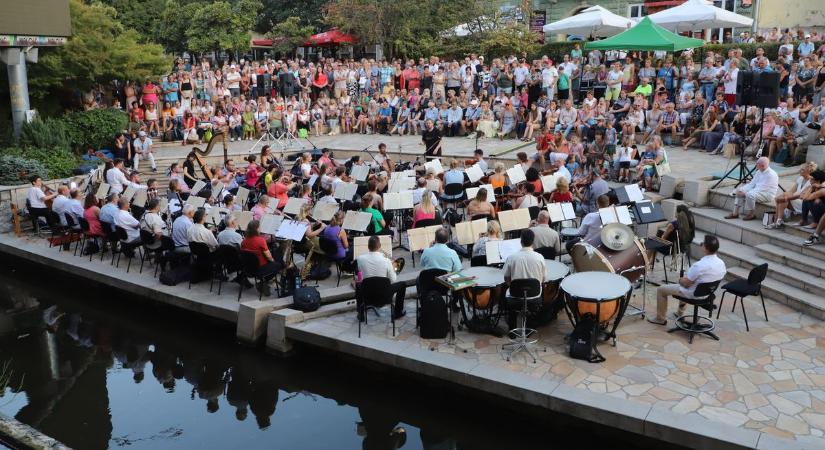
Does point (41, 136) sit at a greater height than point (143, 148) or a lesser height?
greater

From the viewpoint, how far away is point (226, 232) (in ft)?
36.8

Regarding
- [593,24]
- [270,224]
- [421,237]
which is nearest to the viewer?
[421,237]

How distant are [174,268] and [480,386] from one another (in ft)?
20.0

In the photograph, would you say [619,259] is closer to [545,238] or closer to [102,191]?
[545,238]

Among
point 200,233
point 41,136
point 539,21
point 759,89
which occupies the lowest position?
point 200,233

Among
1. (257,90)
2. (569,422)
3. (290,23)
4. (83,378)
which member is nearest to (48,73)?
(257,90)

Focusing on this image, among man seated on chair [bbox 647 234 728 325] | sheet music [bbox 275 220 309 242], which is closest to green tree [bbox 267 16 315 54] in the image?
sheet music [bbox 275 220 309 242]

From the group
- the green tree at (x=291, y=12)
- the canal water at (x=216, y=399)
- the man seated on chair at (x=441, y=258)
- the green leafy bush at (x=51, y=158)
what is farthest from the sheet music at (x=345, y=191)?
the green tree at (x=291, y=12)

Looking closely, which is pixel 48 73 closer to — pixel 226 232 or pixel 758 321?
pixel 226 232

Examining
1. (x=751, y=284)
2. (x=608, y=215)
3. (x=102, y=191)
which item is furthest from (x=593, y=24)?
(x=102, y=191)

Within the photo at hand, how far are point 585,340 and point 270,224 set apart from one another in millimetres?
4997

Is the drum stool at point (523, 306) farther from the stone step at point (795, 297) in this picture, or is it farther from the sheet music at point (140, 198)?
the sheet music at point (140, 198)

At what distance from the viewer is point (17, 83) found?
1866cm

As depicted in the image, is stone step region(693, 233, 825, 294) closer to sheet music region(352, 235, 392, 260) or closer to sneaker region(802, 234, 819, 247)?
sneaker region(802, 234, 819, 247)
